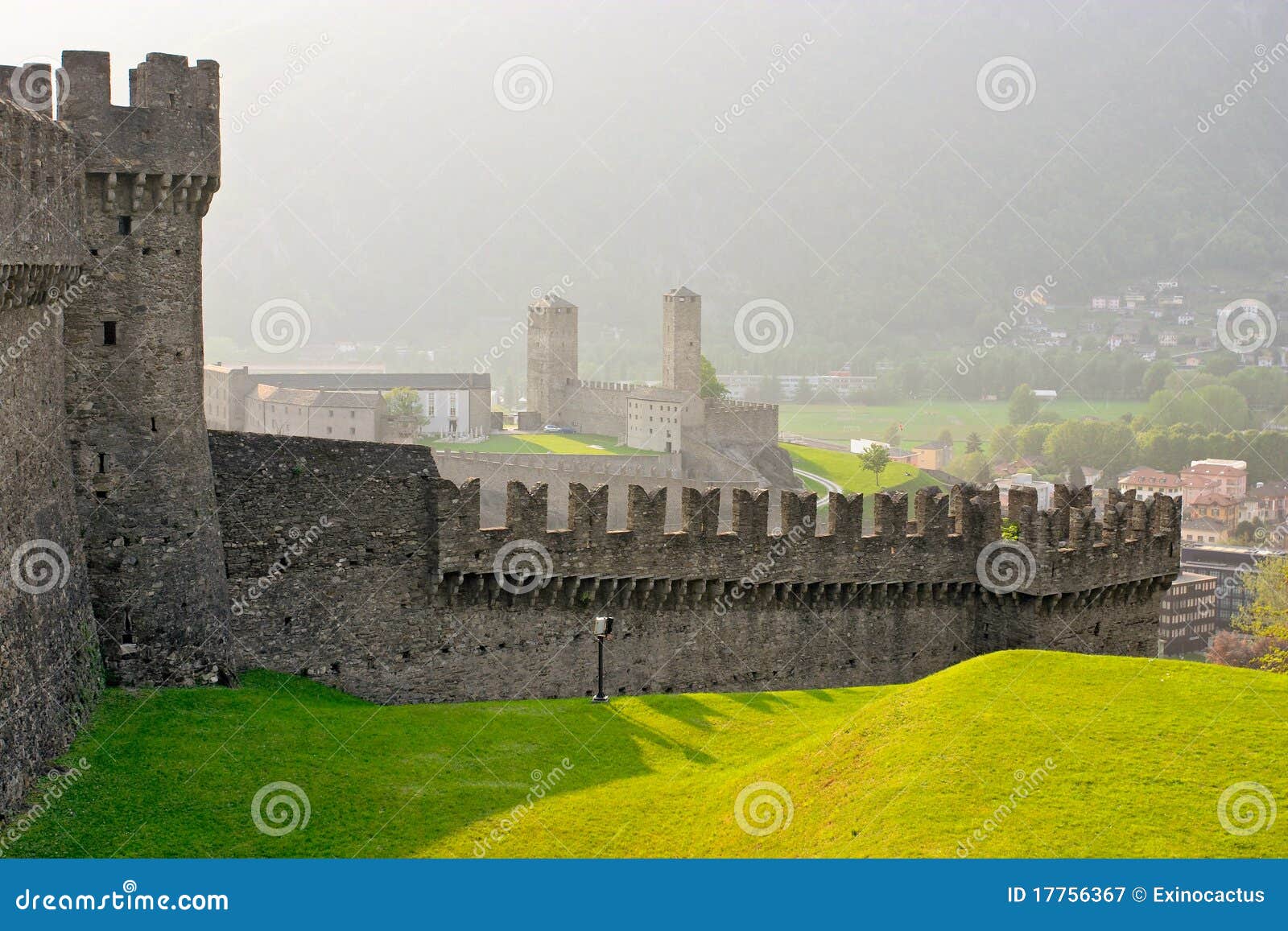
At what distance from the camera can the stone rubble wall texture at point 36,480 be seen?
18016 mm

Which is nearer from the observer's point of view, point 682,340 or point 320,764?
point 320,764

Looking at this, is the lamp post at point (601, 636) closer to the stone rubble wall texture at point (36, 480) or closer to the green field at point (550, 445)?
the stone rubble wall texture at point (36, 480)

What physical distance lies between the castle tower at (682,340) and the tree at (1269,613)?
171 ft

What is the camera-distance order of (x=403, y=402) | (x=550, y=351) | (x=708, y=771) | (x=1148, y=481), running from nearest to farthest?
(x=708, y=771)
(x=403, y=402)
(x=1148, y=481)
(x=550, y=351)

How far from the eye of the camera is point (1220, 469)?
14025 cm

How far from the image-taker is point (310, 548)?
25047 millimetres

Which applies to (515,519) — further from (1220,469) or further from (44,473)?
(1220,469)

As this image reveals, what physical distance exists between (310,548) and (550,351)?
116 metres

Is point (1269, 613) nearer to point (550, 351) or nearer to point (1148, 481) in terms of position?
point (1148, 481)

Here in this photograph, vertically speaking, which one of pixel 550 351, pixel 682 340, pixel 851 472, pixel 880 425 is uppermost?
pixel 682 340

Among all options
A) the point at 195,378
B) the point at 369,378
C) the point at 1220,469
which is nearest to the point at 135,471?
the point at 195,378

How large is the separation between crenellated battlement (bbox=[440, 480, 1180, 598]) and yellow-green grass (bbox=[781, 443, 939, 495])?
7678 centimetres

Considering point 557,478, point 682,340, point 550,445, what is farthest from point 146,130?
point 682,340

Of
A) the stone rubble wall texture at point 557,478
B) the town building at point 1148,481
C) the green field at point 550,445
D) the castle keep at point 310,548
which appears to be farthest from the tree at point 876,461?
the castle keep at point 310,548
